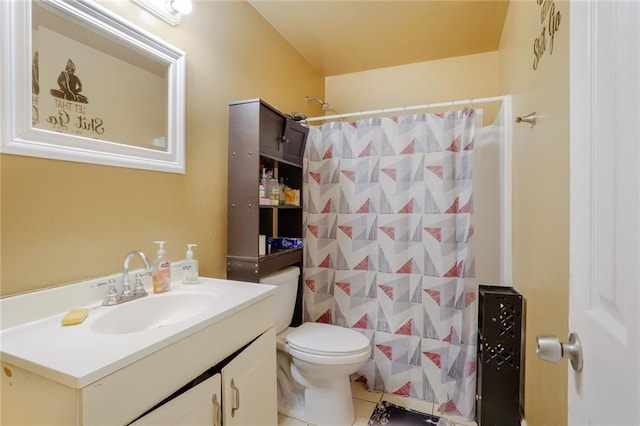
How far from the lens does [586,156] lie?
52 cm

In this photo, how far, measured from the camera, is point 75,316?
3.04ft

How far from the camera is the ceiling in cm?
192

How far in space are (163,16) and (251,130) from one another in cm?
59

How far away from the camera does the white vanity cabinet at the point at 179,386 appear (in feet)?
2.17

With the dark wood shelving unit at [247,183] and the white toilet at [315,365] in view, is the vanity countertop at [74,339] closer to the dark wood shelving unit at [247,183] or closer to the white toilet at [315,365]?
the dark wood shelving unit at [247,183]

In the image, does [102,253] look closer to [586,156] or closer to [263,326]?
[263,326]

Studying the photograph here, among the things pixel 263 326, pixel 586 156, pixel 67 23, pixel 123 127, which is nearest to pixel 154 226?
pixel 123 127

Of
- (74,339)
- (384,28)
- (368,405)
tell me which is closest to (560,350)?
(74,339)

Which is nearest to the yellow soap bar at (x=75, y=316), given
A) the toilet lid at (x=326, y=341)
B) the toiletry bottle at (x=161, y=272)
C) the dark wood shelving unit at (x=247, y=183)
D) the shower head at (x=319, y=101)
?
the toiletry bottle at (x=161, y=272)

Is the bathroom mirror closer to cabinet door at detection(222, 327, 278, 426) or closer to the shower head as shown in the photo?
cabinet door at detection(222, 327, 278, 426)

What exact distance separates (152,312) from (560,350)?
1235mm

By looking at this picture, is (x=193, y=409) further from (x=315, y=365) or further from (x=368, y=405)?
(x=368, y=405)

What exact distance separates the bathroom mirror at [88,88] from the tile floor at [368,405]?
4.76 ft

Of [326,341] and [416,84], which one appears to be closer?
[326,341]
